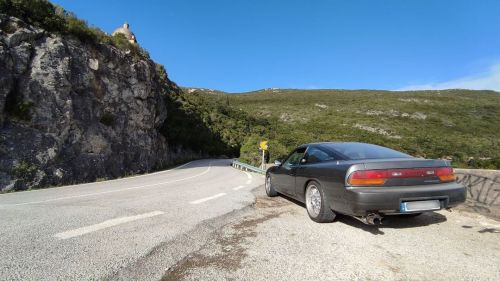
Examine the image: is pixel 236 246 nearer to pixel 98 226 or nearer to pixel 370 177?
→ pixel 370 177

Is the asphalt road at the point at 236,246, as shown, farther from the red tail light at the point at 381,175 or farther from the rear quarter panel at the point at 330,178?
the red tail light at the point at 381,175

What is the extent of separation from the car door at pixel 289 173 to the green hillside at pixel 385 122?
2158 centimetres

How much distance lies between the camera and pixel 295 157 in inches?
270

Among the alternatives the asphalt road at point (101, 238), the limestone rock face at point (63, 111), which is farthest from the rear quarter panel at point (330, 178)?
the limestone rock face at point (63, 111)

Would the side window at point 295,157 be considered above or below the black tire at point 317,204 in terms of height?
above

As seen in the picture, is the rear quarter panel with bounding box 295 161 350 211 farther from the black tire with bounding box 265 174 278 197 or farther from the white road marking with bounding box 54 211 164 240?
the white road marking with bounding box 54 211 164 240

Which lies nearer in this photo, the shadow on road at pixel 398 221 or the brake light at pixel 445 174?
the brake light at pixel 445 174

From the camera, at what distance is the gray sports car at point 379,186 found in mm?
4410

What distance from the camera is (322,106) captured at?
216 feet

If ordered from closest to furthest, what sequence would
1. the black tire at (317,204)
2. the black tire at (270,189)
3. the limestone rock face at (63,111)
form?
1. the black tire at (317,204)
2. the black tire at (270,189)
3. the limestone rock face at (63,111)

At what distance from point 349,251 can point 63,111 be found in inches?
699

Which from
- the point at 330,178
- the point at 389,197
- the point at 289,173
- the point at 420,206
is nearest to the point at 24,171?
the point at 289,173

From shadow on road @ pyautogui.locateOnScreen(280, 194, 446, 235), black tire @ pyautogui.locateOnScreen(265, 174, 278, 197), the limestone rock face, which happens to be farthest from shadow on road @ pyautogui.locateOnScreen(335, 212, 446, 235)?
the limestone rock face

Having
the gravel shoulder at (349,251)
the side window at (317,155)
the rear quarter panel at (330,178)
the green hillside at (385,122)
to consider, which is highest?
the green hillside at (385,122)
